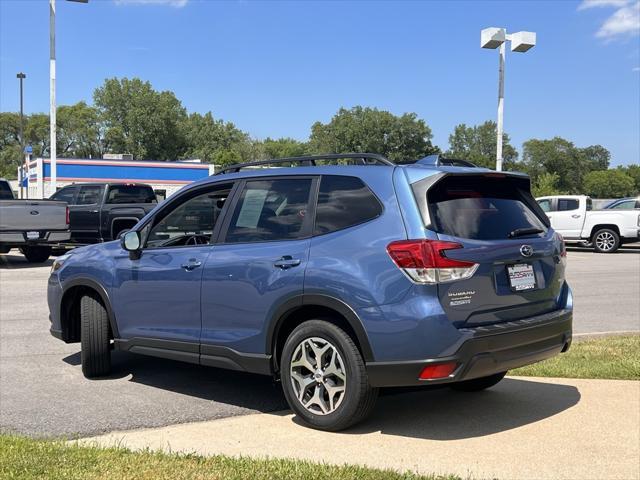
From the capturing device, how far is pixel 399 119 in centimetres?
9588

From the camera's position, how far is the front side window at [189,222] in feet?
18.6

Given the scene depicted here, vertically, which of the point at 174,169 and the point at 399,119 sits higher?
the point at 399,119

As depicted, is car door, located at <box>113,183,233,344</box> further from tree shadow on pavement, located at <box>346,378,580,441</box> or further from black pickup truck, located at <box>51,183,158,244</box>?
black pickup truck, located at <box>51,183,158,244</box>

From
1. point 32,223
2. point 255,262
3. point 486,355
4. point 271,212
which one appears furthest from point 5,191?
point 486,355

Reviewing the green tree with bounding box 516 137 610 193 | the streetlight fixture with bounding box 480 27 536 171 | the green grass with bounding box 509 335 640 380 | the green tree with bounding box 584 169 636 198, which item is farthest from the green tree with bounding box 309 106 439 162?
the green grass with bounding box 509 335 640 380

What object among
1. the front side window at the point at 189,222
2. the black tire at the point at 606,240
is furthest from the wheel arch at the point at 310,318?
the black tire at the point at 606,240

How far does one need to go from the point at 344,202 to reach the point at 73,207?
1606cm

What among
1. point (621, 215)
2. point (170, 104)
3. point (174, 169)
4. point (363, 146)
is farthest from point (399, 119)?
point (621, 215)

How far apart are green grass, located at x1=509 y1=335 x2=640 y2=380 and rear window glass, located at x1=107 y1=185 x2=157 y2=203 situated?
49.0 ft

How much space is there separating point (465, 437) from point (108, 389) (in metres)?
3.16

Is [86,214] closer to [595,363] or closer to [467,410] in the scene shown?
[595,363]

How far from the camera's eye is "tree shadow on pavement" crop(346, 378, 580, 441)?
4684 mm

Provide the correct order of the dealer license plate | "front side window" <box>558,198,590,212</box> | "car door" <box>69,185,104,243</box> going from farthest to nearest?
"front side window" <box>558,198,590,212</box>, "car door" <box>69,185,104,243</box>, the dealer license plate

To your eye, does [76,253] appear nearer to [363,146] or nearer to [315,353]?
[315,353]
